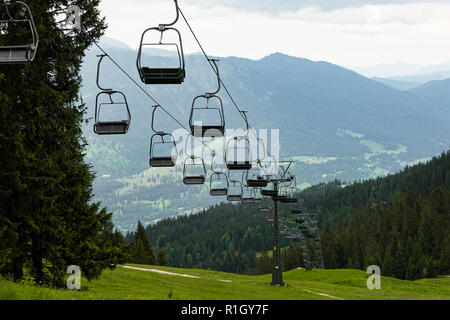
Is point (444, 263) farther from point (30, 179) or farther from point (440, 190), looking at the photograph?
point (30, 179)

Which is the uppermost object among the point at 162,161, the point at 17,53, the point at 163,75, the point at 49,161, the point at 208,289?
the point at 163,75

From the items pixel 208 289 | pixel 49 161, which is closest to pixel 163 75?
pixel 49 161

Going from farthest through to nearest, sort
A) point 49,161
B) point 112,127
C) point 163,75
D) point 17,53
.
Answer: point 49,161 → point 112,127 → point 163,75 → point 17,53

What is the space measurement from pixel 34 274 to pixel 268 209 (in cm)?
4507

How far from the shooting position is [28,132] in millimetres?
27250

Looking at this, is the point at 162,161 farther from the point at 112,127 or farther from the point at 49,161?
the point at 49,161

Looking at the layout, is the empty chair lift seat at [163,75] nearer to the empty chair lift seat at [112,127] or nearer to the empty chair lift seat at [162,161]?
the empty chair lift seat at [112,127]

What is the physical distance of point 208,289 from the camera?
165 feet

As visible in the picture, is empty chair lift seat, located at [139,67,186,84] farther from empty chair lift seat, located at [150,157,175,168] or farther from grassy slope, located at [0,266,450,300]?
empty chair lift seat, located at [150,157,175,168]

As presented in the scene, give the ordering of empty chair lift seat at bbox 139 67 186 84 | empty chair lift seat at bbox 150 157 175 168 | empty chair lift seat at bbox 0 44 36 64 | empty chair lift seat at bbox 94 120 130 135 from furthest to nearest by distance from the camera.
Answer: empty chair lift seat at bbox 150 157 175 168
empty chair lift seat at bbox 94 120 130 135
empty chair lift seat at bbox 139 67 186 84
empty chair lift seat at bbox 0 44 36 64

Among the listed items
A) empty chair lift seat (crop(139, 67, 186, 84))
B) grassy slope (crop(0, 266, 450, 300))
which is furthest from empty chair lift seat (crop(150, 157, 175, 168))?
empty chair lift seat (crop(139, 67, 186, 84))

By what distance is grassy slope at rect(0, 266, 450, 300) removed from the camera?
18077 mm
